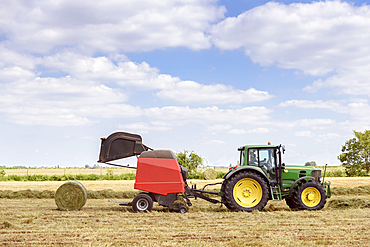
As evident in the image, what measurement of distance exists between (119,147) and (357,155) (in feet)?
111

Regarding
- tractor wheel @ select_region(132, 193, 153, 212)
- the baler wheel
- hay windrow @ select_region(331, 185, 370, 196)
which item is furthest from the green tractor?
hay windrow @ select_region(331, 185, 370, 196)

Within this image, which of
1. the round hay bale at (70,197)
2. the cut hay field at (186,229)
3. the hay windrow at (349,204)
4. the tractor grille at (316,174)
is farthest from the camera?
the hay windrow at (349,204)

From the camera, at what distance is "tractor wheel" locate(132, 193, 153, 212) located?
9.80 metres

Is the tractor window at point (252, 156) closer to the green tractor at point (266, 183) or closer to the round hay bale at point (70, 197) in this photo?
the green tractor at point (266, 183)

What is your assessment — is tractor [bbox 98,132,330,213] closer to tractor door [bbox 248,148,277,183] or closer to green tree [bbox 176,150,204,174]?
tractor door [bbox 248,148,277,183]

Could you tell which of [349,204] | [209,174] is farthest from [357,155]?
[349,204]

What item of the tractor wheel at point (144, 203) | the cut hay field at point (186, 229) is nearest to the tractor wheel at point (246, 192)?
the cut hay field at point (186, 229)

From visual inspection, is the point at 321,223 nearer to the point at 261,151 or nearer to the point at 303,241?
the point at 303,241

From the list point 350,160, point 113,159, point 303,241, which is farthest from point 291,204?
point 350,160

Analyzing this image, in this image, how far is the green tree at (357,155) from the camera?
36.6 meters

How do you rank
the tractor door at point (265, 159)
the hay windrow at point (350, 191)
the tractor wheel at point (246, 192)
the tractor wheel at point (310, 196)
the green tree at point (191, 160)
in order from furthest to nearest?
1. the green tree at point (191, 160)
2. the hay windrow at point (350, 191)
3. the tractor door at point (265, 159)
4. the tractor wheel at point (310, 196)
5. the tractor wheel at point (246, 192)

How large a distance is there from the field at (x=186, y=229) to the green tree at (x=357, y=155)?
30187mm

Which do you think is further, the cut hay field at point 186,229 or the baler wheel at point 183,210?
the baler wheel at point 183,210

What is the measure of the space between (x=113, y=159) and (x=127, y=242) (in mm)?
4417
